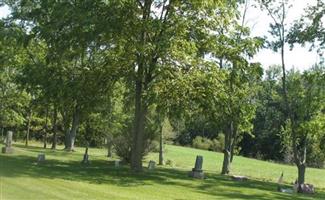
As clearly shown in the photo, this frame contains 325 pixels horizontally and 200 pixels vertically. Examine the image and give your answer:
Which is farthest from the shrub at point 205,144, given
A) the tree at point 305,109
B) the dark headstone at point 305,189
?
the dark headstone at point 305,189

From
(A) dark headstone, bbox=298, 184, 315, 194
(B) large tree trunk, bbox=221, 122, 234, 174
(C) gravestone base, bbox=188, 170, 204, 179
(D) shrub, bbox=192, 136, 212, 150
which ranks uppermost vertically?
(D) shrub, bbox=192, 136, 212, 150

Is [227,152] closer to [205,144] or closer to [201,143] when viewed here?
[205,144]

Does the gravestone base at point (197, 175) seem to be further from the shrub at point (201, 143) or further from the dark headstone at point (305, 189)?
the shrub at point (201, 143)

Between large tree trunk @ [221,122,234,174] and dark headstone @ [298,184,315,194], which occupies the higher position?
large tree trunk @ [221,122,234,174]

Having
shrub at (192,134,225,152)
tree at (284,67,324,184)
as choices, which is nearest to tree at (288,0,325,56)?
tree at (284,67,324,184)

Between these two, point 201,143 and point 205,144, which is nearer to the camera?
point 205,144

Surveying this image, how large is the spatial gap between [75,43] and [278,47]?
49.7 ft

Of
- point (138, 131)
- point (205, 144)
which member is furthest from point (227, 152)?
point (205, 144)

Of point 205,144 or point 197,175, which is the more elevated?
point 205,144

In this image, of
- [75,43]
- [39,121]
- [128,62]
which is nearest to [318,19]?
[128,62]

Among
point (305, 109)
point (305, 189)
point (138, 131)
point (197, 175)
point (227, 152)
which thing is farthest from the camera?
point (227, 152)

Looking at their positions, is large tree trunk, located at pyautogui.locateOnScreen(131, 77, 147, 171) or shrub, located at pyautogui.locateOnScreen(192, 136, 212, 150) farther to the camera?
shrub, located at pyautogui.locateOnScreen(192, 136, 212, 150)

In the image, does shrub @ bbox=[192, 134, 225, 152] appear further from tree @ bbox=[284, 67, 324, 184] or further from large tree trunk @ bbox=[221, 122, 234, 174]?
tree @ bbox=[284, 67, 324, 184]

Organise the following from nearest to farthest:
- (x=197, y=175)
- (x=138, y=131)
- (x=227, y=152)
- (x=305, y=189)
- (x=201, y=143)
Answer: (x=138, y=131)
(x=197, y=175)
(x=305, y=189)
(x=227, y=152)
(x=201, y=143)
